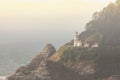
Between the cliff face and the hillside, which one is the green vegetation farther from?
the cliff face

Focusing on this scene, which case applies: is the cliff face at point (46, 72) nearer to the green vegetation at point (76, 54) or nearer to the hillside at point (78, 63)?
the hillside at point (78, 63)

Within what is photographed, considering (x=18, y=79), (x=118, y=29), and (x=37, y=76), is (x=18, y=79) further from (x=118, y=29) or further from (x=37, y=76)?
(x=118, y=29)

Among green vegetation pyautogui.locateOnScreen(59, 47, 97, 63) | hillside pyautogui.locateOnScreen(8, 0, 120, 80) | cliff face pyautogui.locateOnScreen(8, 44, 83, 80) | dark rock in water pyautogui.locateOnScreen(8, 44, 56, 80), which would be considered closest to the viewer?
cliff face pyautogui.locateOnScreen(8, 44, 83, 80)

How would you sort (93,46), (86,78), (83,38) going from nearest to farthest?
1. (86,78)
2. (93,46)
3. (83,38)

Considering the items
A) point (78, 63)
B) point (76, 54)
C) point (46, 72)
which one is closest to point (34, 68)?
point (46, 72)

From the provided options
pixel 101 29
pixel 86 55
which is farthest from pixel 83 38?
pixel 86 55

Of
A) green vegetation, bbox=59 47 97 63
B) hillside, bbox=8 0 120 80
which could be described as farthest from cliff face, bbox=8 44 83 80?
green vegetation, bbox=59 47 97 63

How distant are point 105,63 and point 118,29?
28.3 metres

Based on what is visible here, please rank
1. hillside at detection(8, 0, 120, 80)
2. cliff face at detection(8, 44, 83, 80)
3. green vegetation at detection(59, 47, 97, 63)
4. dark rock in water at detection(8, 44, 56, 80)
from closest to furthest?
cliff face at detection(8, 44, 83, 80), hillside at detection(8, 0, 120, 80), dark rock in water at detection(8, 44, 56, 80), green vegetation at detection(59, 47, 97, 63)

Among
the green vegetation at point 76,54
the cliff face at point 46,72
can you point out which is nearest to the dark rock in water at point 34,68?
the cliff face at point 46,72

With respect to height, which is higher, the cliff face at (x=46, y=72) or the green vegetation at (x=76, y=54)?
the green vegetation at (x=76, y=54)

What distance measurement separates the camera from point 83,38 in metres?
194

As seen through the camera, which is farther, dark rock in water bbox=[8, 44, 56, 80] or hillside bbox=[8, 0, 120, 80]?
dark rock in water bbox=[8, 44, 56, 80]

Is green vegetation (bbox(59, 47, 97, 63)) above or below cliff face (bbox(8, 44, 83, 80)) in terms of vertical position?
above
